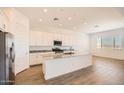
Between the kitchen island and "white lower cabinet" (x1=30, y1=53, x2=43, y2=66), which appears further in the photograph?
"white lower cabinet" (x1=30, y1=53, x2=43, y2=66)

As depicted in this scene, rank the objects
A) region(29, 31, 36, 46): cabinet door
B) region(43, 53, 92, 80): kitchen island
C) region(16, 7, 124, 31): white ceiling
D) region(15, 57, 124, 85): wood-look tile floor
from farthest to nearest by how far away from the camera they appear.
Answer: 1. region(29, 31, 36, 46): cabinet door
2. region(16, 7, 124, 31): white ceiling
3. region(43, 53, 92, 80): kitchen island
4. region(15, 57, 124, 85): wood-look tile floor

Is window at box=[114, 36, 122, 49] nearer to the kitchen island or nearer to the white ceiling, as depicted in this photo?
the white ceiling

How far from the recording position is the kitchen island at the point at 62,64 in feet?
12.1

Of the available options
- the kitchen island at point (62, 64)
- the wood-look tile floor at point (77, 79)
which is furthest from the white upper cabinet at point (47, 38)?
the kitchen island at point (62, 64)

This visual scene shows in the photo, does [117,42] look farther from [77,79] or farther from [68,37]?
[77,79]

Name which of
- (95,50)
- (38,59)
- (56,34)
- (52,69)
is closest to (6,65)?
→ (52,69)

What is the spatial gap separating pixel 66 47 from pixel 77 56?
3.80 metres

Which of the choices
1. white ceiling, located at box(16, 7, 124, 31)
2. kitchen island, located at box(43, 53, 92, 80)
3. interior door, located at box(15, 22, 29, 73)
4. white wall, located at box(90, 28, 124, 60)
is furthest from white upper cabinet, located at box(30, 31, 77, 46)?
white wall, located at box(90, 28, 124, 60)

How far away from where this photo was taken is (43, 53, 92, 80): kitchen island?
12.1ft

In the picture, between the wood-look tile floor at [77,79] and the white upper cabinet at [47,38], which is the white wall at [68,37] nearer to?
the white upper cabinet at [47,38]

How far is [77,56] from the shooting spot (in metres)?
4.88

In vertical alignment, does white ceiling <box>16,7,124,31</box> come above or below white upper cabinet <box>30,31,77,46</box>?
above
